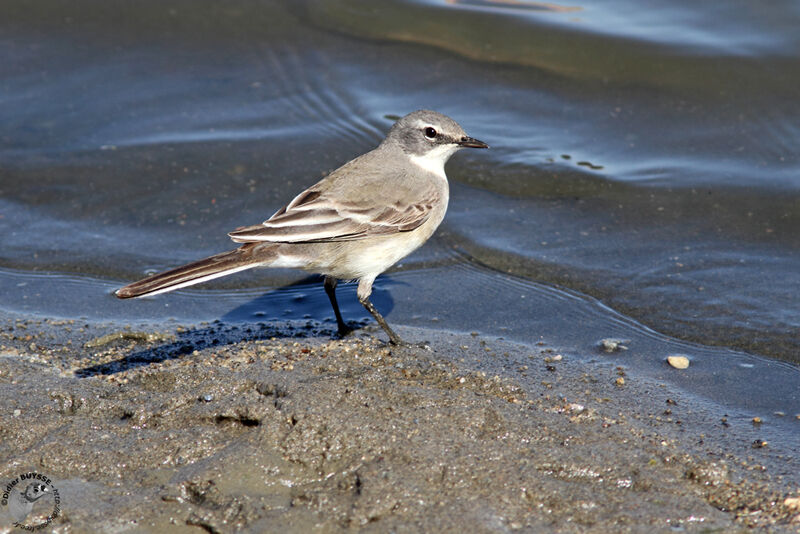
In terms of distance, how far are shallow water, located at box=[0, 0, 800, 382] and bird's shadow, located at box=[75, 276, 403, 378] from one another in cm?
8

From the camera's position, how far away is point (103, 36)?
11.6 meters

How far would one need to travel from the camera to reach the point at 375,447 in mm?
4203

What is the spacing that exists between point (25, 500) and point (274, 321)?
2882mm

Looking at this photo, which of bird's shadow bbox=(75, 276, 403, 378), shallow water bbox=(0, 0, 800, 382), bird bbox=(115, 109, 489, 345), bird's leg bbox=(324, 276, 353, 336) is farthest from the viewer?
shallow water bbox=(0, 0, 800, 382)

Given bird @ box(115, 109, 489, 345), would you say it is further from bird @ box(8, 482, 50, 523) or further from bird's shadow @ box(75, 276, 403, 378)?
bird @ box(8, 482, 50, 523)

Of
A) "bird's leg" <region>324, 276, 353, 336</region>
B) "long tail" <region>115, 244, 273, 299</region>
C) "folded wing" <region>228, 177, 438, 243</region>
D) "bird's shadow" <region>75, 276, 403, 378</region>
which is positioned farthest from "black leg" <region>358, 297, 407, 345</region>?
"long tail" <region>115, 244, 273, 299</region>

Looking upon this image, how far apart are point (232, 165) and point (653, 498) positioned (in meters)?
6.37

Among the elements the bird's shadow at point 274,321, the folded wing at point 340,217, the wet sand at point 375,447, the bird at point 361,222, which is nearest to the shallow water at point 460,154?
the bird's shadow at point 274,321

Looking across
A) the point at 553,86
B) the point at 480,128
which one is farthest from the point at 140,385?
the point at 553,86

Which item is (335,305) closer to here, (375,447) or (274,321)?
(274,321)

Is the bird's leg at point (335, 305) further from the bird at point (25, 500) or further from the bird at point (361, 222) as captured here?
the bird at point (25, 500)

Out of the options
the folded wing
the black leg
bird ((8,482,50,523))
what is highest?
the folded wing

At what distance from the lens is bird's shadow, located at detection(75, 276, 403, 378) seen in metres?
5.89

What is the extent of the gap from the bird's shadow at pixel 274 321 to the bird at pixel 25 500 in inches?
55.6
